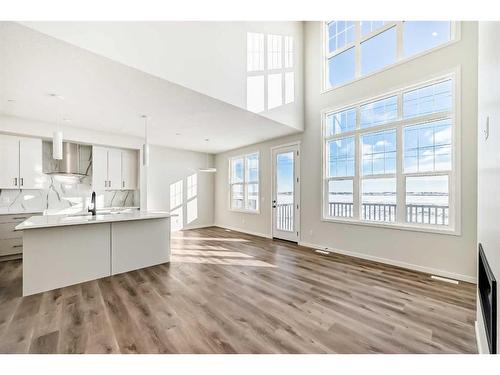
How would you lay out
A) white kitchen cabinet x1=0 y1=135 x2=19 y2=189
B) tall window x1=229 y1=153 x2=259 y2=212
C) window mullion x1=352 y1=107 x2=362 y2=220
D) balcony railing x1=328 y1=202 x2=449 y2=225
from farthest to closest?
tall window x1=229 y1=153 x2=259 y2=212
window mullion x1=352 y1=107 x2=362 y2=220
white kitchen cabinet x1=0 y1=135 x2=19 y2=189
balcony railing x1=328 y1=202 x2=449 y2=225

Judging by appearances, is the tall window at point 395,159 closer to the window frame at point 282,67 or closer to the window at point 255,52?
the window frame at point 282,67

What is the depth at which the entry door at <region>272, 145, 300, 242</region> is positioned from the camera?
5379 millimetres

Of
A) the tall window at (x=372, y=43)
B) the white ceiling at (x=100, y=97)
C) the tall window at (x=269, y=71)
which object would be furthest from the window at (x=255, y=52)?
the tall window at (x=372, y=43)

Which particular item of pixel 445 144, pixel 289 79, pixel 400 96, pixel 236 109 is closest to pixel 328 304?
pixel 445 144

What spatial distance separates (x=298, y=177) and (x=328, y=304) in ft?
10.6

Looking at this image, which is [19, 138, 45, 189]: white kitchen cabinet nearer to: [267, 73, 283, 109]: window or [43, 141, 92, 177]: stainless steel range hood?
[43, 141, 92, 177]: stainless steel range hood

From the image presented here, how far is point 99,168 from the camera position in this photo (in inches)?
209

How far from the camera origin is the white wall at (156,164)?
4348 mm

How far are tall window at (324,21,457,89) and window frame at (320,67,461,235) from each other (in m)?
0.53

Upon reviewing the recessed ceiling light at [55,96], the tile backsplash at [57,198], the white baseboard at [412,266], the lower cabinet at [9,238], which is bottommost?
the white baseboard at [412,266]

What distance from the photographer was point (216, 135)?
556cm

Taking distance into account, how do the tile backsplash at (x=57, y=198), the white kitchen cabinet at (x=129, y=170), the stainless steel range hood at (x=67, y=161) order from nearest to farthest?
1. the tile backsplash at (x=57, y=198)
2. the stainless steel range hood at (x=67, y=161)
3. the white kitchen cabinet at (x=129, y=170)

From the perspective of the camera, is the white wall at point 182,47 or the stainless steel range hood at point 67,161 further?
the stainless steel range hood at point 67,161

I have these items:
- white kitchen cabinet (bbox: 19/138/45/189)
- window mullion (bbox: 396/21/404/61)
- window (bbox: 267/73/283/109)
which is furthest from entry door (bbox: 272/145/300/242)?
white kitchen cabinet (bbox: 19/138/45/189)
